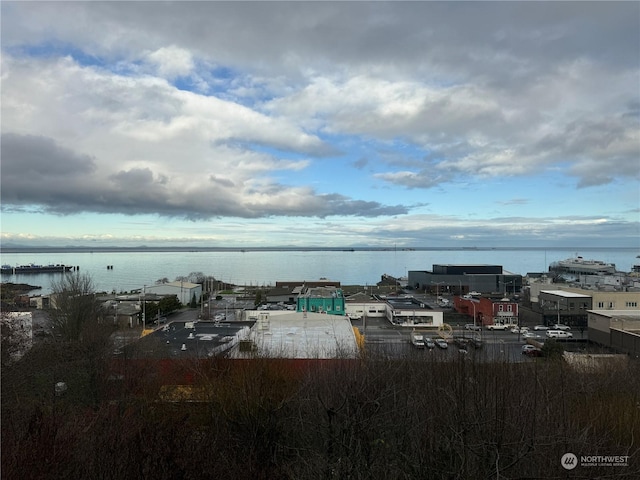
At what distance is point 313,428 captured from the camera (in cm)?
442

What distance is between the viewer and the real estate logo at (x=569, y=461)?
3.19m

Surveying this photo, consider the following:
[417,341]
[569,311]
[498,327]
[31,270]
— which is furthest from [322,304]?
[31,270]

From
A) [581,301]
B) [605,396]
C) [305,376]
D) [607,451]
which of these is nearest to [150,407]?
[305,376]

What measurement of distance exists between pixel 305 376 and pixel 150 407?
1988 mm

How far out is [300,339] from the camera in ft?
30.7

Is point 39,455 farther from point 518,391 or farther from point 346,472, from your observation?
point 518,391

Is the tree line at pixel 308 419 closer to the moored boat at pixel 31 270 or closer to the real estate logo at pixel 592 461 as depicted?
the real estate logo at pixel 592 461

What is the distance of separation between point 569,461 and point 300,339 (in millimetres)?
6594

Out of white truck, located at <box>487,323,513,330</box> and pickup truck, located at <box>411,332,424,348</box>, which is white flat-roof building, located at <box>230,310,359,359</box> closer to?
pickup truck, located at <box>411,332,424,348</box>

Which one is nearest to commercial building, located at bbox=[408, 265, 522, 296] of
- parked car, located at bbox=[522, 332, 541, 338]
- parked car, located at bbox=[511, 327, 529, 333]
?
parked car, located at bbox=[511, 327, 529, 333]

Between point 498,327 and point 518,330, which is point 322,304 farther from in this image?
point 518,330

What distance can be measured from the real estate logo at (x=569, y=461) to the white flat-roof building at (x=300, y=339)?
11.9 ft

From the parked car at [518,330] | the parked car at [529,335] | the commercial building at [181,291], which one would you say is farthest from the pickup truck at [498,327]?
the commercial building at [181,291]

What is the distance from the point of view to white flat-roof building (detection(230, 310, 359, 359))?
7617 millimetres
